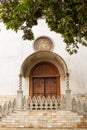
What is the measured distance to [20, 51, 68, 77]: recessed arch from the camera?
1527 cm

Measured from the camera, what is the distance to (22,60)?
1623 cm

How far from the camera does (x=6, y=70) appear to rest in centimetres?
1623

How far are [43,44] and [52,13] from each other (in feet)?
27.3

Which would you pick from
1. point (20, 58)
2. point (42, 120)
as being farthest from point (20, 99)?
point (20, 58)

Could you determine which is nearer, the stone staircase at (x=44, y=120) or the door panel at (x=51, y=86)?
the stone staircase at (x=44, y=120)

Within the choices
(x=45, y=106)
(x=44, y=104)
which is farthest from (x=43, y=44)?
(x=45, y=106)

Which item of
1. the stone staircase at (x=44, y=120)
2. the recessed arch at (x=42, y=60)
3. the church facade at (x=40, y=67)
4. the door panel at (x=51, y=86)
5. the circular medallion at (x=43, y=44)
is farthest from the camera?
the circular medallion at (x=43, y=44)

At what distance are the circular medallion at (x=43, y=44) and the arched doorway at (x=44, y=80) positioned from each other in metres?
1.04

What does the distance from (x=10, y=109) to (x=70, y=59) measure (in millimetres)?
5296

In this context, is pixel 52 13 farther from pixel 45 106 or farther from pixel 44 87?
pixel 44 87

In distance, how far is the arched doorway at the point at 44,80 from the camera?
635 inches

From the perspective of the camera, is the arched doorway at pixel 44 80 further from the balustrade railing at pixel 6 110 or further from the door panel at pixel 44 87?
the balustrade railing at pixel 6 110

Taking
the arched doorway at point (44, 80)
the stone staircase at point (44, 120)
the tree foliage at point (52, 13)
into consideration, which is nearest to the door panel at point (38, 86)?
the arched doorway at point (44, 80)

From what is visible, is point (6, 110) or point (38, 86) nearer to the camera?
point (6, 110)
